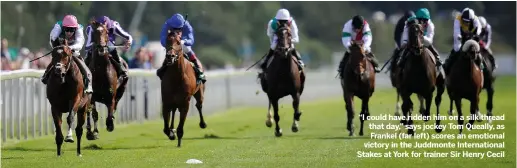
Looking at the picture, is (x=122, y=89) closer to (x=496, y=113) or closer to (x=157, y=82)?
(x=157, y=82)

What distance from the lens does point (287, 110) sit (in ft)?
115

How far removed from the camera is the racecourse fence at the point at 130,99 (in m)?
21.2

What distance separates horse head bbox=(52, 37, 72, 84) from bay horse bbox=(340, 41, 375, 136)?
19.0 ft

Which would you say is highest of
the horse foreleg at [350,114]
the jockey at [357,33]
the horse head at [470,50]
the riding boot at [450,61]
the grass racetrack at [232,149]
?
the jockey at [357,33]

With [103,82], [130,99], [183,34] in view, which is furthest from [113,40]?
[130,99]

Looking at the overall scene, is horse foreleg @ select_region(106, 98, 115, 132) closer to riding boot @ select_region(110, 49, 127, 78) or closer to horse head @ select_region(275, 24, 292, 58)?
riding boot @ select_region(110, 49, 127, 78)

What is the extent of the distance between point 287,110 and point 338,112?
294 cm

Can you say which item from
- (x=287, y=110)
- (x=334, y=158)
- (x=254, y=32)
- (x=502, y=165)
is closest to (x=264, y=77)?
→ (x=334, y=158)

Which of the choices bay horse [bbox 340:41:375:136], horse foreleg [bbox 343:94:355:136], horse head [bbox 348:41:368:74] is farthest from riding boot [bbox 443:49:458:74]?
horse foreleg [bbox 343:94:355:136]

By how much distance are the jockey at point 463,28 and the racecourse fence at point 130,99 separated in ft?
11.8

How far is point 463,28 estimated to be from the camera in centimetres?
2183

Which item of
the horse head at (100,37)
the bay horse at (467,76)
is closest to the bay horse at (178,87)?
the horse head at (100,37)

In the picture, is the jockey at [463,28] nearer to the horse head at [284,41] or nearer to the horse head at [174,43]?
the horse head at [284,41]

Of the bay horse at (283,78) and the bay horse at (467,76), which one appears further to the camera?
the bay horse at (283,78)
